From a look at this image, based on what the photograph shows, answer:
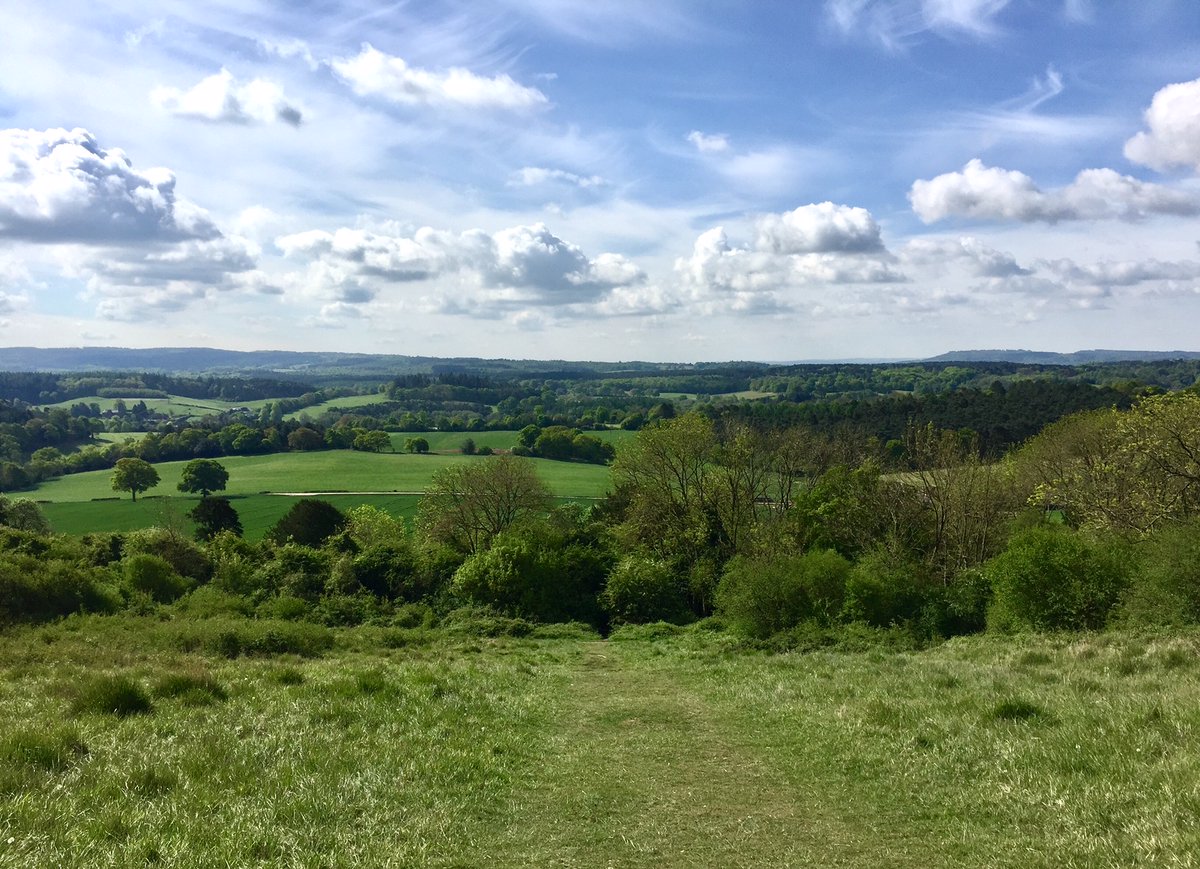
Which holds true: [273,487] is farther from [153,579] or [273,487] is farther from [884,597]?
[884,597]

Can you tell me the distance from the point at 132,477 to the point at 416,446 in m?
46.2

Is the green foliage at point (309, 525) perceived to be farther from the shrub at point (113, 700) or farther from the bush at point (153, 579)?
the shrub at point (113, 700)

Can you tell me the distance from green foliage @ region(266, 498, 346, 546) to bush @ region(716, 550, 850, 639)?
36.4 meters

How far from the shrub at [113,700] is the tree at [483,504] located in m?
37.8

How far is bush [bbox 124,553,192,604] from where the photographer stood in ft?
122

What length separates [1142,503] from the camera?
26922mm

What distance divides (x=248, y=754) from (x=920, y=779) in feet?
27.3

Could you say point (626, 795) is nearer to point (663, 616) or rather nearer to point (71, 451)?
point (663, 616)

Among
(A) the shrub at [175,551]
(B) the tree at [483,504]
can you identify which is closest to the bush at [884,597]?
(B) the tree at [483,504]

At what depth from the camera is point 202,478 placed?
8844cm

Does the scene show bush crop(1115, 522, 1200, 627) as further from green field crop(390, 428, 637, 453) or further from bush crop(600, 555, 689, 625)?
green field crop(390, 428, 637, 453)

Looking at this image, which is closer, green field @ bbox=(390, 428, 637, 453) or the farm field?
the farm field

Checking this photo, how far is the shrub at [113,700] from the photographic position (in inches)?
474

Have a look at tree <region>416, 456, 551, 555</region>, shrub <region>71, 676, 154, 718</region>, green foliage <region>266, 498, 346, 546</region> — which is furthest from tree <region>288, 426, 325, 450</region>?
shrub <region>71, 676, 154, 718</region>
